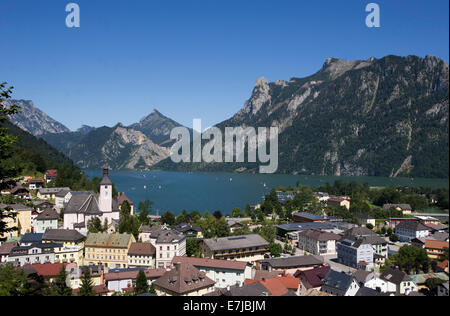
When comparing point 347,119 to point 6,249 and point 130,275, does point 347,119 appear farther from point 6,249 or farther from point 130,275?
point 6,249

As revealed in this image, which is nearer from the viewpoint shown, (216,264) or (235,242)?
(216,264)

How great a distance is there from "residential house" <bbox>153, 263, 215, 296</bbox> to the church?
9436 mm

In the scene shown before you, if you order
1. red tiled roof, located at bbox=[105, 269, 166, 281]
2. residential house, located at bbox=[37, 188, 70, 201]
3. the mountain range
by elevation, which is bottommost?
red tiled roof, located at bbox=[105, 269, 166, 281]

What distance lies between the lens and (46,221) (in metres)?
22.8

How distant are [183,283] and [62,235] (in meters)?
9.34

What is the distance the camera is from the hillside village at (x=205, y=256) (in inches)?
538

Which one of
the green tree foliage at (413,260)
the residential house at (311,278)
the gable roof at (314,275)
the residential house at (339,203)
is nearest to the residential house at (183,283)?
the residential house at (311,278)

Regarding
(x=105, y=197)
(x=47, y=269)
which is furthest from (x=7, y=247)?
(x=105, y=197)

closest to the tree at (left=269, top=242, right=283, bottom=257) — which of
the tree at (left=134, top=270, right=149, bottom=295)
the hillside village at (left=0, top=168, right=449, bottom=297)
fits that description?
the hillside village at (left=0, top=168, right=449, bottom=297)

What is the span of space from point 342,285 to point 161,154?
168m

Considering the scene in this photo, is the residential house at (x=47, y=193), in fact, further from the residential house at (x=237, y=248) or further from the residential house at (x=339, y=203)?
the residential house at (x=339, y=203)

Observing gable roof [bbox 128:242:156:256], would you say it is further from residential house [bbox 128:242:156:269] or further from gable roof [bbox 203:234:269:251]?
gable roof [bbox 203:234:269:251]

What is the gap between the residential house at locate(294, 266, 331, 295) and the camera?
1462 centimetres

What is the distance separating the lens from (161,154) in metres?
178
